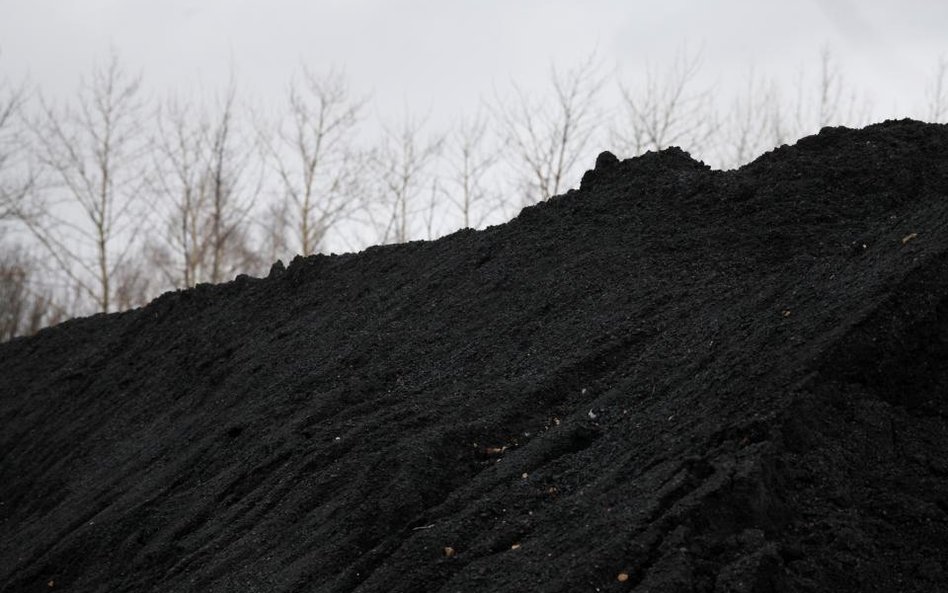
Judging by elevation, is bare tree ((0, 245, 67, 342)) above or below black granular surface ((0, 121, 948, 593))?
above

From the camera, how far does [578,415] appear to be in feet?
15.2

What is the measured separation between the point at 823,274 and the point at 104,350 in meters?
7.54

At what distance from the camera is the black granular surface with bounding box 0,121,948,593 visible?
3459 millimetres

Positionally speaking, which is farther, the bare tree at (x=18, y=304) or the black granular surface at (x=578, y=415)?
the bare tree at (x=18, y=304)

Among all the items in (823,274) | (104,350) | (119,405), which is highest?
(104,350)

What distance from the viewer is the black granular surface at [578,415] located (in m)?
3.46

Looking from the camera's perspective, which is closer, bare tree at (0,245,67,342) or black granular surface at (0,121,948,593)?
black granular surface at (0,121,948,593)

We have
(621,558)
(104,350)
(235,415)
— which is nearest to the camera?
(621,558)

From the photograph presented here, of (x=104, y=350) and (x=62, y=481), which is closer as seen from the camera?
(x=62, y=481)

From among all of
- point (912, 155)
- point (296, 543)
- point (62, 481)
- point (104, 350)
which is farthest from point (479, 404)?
point (104, 350)

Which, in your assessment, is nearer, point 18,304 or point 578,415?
point 578,415

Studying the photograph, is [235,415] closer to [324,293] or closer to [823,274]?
[324,293]

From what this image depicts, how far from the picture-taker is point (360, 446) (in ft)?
17.0

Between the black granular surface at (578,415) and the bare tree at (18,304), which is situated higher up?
the bare tree at (18,304)
